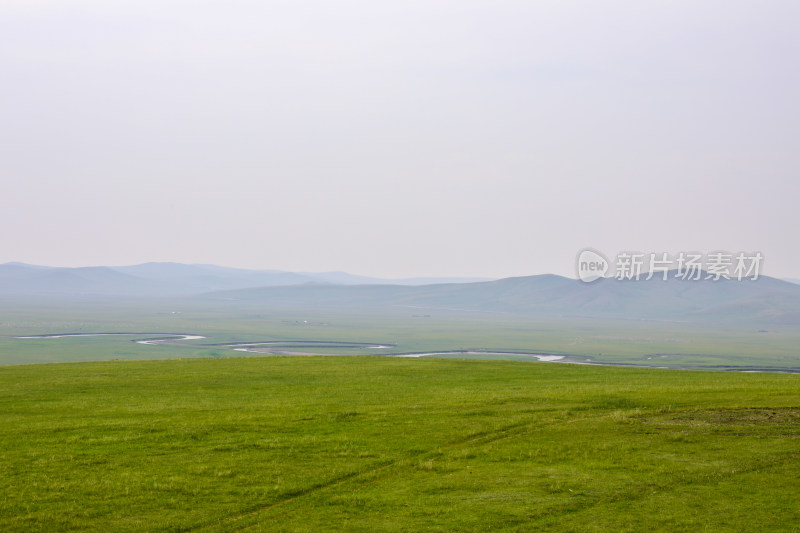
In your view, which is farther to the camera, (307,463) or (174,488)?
(307,463)

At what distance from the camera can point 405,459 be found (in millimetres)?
24359

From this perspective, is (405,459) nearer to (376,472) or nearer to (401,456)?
(401,456)

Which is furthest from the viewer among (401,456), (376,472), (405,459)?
(401,456)

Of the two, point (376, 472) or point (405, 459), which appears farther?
point (405, 459)

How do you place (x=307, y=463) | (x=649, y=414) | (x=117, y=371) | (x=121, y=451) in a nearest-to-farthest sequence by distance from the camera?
1. (x=307, y=463)
2. (x=121, y=451)
3. (x=649, y=414)
4. (x=117, y=371)

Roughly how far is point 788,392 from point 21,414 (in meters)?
34.7

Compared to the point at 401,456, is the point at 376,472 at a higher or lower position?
lower

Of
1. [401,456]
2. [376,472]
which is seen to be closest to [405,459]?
[401,456]

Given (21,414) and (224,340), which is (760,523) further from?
(224,340)

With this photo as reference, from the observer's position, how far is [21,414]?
1315 inches

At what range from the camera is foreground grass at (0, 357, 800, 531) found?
62.5 feet

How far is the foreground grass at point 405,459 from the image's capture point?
19.1 metres

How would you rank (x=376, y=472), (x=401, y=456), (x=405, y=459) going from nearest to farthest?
(x=376, y=472) < (x=405, y=459) < (x=401, y=456)

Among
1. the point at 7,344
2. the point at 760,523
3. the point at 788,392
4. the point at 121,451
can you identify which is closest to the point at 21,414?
the point at 121,451
